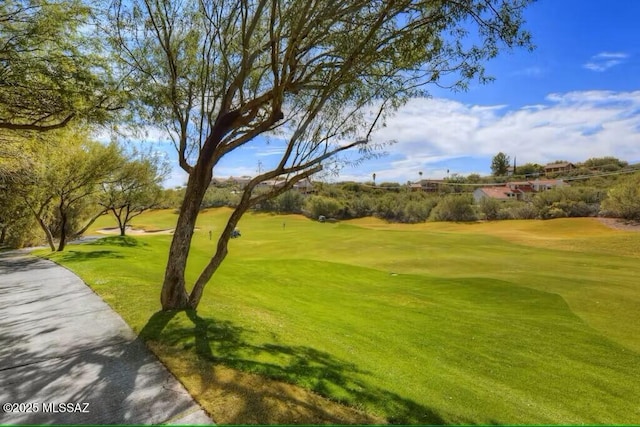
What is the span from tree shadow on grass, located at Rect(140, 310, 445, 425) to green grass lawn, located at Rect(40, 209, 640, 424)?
4cm

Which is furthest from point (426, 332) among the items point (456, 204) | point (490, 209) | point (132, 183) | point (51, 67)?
point (490, 209)

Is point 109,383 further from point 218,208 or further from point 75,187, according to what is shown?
point 218,208

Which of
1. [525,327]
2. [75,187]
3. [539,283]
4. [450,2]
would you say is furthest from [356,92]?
[75,187]

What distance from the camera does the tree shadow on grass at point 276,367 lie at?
443 cm

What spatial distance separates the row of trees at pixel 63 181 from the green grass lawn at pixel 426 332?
4368 millimetres

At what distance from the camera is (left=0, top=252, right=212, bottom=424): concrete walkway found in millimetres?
3859

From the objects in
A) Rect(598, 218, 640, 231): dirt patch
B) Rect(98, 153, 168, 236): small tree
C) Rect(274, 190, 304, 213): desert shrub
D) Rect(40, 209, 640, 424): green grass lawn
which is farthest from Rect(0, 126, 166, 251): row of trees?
Rect(598, 218, 640, 231): dirt patch

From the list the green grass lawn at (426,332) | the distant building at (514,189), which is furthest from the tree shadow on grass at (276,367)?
the distant building at (514,189)

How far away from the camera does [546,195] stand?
5212cm

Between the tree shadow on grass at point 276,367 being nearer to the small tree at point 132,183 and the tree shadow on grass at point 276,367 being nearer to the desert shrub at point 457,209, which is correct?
the small tree at point 132,183

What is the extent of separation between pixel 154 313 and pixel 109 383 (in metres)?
3.41

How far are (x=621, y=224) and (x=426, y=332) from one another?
4225cm

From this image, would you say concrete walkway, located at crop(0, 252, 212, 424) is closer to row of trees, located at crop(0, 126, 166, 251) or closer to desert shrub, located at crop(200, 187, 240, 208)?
row of trees, located at crop(0, 126, 166, 251)

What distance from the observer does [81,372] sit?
4.91 meters
